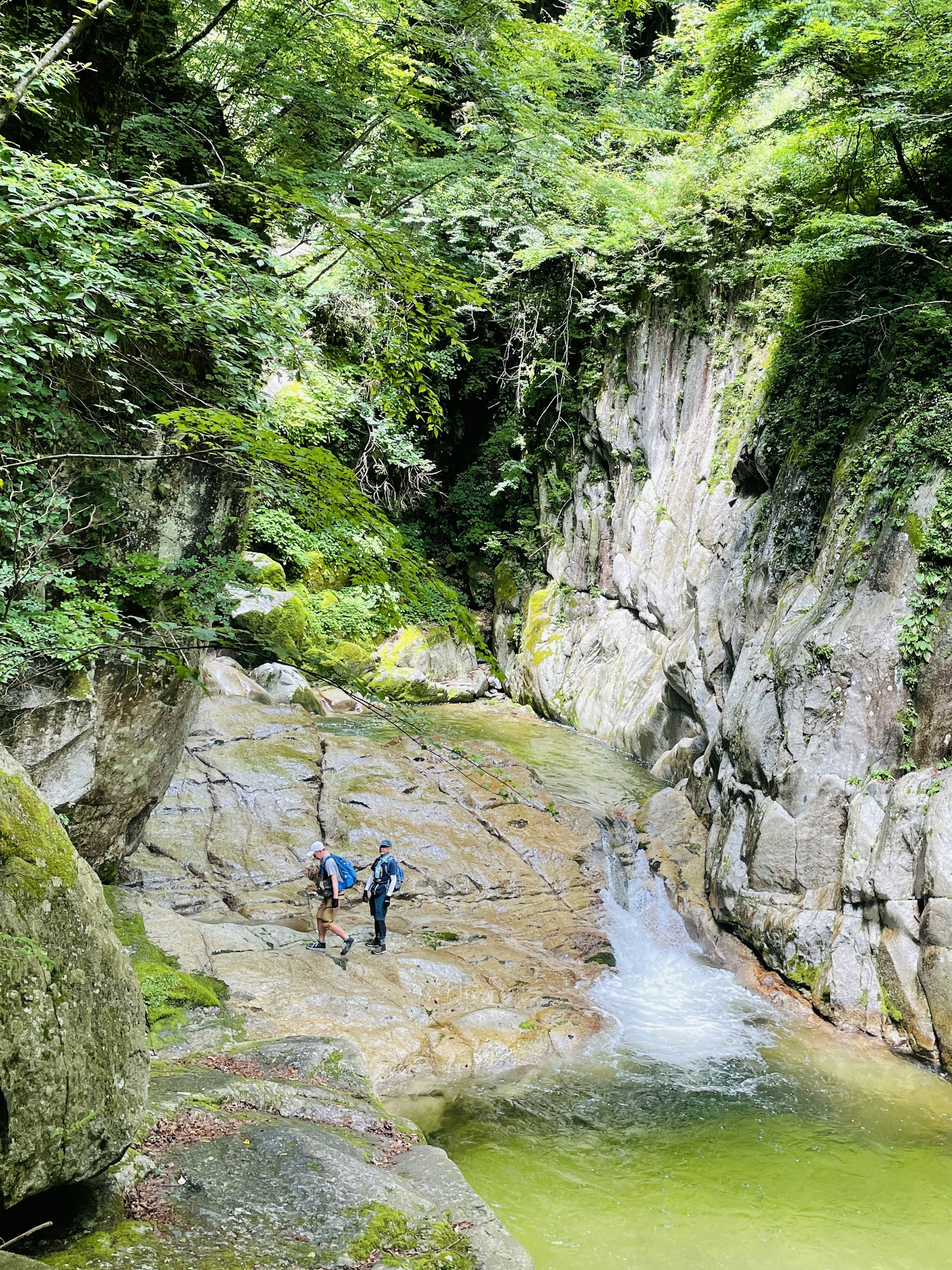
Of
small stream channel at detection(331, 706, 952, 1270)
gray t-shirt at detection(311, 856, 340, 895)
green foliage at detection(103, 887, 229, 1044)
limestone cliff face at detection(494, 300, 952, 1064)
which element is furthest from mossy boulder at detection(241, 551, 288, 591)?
small stream channel at detection(331, 706, 952, 1270)

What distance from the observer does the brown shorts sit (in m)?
9.08

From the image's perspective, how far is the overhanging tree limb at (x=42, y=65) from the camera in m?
3.99

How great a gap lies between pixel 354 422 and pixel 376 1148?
20.2 metres

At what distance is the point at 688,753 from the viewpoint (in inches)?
591

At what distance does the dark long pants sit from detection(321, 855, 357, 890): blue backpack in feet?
1.07

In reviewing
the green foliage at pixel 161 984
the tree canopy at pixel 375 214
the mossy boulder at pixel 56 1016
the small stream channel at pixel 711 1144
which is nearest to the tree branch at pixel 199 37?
the tree canopy at pixel 375 214

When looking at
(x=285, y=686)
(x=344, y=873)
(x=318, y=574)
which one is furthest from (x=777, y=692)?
(x=318, y=574)

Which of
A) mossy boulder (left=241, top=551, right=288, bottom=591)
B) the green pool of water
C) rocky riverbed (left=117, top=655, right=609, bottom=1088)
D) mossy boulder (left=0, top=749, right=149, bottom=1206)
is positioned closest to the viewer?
mossy boulder (left=0, top=749, right=149, bottom=1206)

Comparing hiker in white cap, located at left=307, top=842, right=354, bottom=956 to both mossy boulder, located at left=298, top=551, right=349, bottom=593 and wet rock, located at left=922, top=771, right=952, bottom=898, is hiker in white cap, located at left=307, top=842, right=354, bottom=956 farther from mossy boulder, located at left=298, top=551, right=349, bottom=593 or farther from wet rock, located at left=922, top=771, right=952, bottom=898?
mossy boulder, located at left=298, top=551, right=349, bottom=593

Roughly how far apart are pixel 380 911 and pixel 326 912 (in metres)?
0.65

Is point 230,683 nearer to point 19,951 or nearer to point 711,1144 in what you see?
point 711,1144

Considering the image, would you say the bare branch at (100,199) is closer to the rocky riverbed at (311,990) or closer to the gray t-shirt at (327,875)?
the rocky riverbed at (311,990)

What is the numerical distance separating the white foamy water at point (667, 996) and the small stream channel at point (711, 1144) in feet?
0.10

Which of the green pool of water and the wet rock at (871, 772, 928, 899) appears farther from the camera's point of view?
the wet rock at (871, 772, 928, 899)
